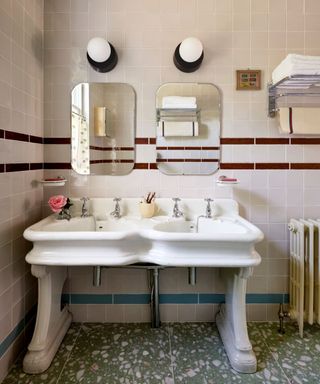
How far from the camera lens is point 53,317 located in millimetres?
1571

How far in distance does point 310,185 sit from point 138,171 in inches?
44.4

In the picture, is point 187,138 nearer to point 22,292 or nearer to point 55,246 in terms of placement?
point 55,246

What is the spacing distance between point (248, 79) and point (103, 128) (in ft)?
3.23

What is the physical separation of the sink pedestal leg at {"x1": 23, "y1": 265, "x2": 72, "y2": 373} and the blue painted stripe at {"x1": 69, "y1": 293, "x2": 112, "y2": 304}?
0.21 metres

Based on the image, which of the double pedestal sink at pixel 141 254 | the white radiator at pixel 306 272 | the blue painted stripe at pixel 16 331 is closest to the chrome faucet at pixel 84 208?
the double pedestal sink at pixel 141 254

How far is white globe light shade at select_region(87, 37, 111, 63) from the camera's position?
1656 mm

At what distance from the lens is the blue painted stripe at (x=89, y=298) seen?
186 cm

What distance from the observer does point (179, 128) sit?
1.80 meters

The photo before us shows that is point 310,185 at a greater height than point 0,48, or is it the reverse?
point 0,48

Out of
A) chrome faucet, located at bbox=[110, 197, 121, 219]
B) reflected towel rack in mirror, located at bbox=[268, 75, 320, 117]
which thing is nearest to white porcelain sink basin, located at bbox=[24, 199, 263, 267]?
chrome faucet, located at bbox=[110, 197, 121, 219]

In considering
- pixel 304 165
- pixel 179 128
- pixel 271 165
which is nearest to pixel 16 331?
pixel 179 128

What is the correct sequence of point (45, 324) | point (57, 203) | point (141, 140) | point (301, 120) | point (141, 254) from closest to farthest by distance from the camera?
1. point (141, 254)
2. point (45, 324)
3. point (57, 203)
4. point (301, 120)
5. point (141, 140)

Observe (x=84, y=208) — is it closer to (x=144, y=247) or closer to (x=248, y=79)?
(x=144, y=247)

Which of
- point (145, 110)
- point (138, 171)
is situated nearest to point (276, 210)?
point (138, 171)
